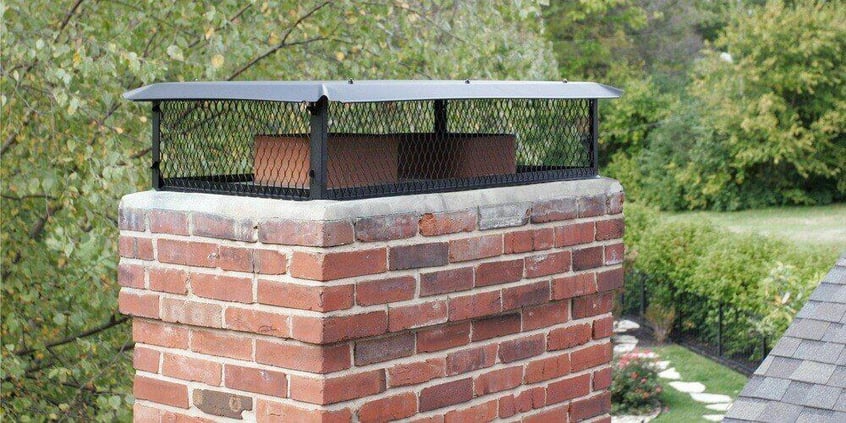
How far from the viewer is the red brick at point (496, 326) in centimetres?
228

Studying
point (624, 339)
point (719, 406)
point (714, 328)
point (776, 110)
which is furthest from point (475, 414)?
point (776, 110)

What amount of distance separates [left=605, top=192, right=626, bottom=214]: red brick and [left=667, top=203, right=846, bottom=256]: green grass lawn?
53.7 ft

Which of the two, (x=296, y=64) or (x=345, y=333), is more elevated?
(x=296, y=64)

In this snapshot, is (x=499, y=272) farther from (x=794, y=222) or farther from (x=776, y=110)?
(x=776, y=110)

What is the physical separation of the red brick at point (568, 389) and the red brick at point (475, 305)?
1.03ft

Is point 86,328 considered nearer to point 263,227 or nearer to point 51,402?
point 51,402

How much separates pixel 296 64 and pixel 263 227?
542 cm

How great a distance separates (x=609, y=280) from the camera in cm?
262

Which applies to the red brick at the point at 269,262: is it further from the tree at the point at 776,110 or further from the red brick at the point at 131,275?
the tree at the point at 776,110

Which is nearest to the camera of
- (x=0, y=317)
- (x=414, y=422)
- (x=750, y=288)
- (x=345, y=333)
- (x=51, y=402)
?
(x=345, y=333)

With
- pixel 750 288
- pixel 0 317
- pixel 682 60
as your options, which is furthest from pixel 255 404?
pixel 682 60

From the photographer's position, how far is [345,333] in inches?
77.5

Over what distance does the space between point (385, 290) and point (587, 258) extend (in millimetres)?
679

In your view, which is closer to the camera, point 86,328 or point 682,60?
point 86,328
